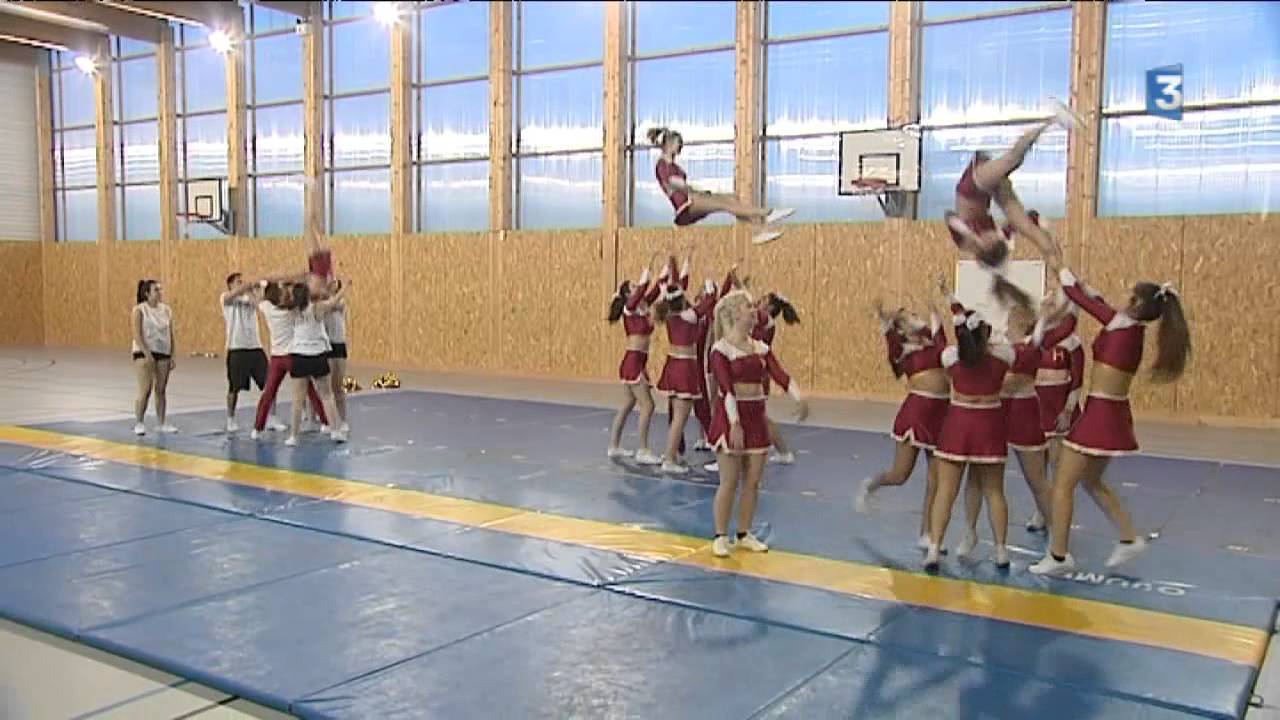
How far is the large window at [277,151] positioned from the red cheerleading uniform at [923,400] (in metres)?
17.2

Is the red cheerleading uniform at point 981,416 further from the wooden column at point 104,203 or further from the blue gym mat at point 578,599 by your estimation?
the wooden column at point 104,203

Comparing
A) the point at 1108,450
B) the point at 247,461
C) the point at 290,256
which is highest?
the point at 290,256

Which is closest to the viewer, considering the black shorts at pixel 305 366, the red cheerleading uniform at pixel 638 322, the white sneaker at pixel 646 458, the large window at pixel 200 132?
the red cheerleading uniform at pixel 638 322

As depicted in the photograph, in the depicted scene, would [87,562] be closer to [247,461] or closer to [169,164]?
[247,461]

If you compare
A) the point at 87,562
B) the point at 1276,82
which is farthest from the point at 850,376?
the point at 87,562

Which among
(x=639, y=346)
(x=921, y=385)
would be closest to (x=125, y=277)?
(x=639, y=346)

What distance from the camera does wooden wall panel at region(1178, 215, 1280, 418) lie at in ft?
38.8

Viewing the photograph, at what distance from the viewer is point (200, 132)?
874 inches

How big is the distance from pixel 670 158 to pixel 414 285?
13.1 meters

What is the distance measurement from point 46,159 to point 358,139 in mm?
9955

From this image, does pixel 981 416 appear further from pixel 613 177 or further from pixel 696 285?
pixel 613 177

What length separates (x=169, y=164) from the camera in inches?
887

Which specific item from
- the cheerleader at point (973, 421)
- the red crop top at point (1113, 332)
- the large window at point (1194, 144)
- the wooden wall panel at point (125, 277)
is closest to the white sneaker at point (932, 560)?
the cheerleader at point (973, 421)

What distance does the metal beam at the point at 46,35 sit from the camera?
2.70 metres
